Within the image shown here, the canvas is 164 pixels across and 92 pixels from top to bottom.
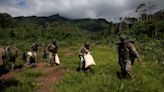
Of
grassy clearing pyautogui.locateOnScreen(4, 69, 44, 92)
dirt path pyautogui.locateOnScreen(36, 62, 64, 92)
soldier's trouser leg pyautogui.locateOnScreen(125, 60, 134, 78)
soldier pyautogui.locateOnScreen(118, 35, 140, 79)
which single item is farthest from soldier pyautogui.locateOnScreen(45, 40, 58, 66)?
soldier's trouser leg pyautogui.locateOnScreen(125, 60, 134, 78)

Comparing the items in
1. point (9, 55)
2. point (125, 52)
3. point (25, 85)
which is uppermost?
point (125, 52)

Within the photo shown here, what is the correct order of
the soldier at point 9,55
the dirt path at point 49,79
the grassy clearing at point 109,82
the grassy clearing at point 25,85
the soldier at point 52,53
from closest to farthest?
the grassy clearing at point 109,82
the grassy clearing at point 25,85
the dirt path at point 49,79
the soldier at point 52,53
the soldier at point 9,55

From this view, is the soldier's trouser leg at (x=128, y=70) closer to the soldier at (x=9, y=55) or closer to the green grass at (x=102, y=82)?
the green grass at (x=102, y=82)

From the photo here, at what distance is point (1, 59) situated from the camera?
21.2 meters

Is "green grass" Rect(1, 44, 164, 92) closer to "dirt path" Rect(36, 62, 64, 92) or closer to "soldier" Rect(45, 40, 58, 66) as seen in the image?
"dirt path" Rect(36, 62, 64, 92)

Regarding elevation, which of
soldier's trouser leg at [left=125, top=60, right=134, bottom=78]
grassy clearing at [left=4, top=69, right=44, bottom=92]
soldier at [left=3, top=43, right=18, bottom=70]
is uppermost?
soldier at [left=3, top=43, right=18, bottom=70]

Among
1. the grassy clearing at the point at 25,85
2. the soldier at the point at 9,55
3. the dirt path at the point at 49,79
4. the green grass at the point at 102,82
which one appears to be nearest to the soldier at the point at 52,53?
the dirt path at the point at 49,79

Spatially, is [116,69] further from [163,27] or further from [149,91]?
[163,27]

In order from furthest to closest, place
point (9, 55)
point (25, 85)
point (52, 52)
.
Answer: point (9, 55) → point (52, 52) → point (25, 85)

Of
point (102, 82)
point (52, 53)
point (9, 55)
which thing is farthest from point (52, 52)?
point (102, 82)

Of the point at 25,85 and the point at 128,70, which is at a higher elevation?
the point at 128,70

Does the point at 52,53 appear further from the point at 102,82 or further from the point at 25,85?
the point at 102,82

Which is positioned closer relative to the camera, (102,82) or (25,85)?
(102,82)

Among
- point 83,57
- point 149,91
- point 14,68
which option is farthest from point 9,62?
point 149,91
